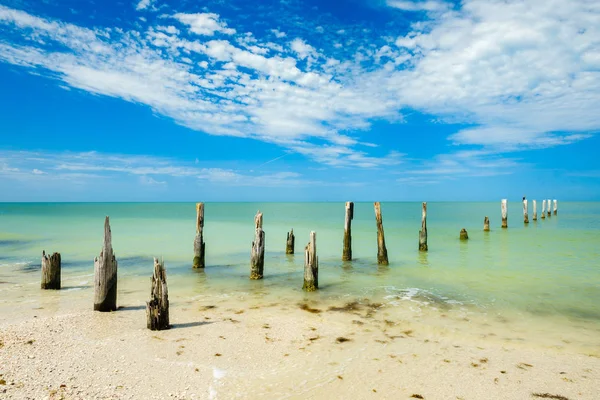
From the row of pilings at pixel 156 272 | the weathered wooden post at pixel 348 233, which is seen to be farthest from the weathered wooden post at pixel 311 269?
the weathered wooden post at pixel 348 233

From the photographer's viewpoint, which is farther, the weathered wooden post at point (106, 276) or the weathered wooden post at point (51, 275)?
the weathered wooden post at point (51, 275)

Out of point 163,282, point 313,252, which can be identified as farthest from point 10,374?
point 313,252

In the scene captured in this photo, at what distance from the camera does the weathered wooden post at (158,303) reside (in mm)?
7301

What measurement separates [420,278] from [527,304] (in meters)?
4.08

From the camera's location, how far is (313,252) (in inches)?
441

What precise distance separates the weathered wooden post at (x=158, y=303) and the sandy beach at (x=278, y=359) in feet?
0.85

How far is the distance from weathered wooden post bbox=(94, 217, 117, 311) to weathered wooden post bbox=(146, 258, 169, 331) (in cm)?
166

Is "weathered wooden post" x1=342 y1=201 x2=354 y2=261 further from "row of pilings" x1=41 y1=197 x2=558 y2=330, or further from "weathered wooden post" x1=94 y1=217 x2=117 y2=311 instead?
"weathered wooden post" x1=94 y1=217 x2=117 y2=311

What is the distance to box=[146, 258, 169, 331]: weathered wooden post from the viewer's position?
7301 mm

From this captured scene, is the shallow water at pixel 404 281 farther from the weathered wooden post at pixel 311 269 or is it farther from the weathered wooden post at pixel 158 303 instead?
the weathered wooden post at pixel 158 303

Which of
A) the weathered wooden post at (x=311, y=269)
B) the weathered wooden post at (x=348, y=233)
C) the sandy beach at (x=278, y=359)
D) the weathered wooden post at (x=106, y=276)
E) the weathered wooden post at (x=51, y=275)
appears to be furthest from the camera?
the weathered wooden post at (x=348, y=233)

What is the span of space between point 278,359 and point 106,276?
4.73 meters

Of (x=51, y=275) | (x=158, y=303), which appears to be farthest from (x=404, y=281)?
(x=51, y=275)

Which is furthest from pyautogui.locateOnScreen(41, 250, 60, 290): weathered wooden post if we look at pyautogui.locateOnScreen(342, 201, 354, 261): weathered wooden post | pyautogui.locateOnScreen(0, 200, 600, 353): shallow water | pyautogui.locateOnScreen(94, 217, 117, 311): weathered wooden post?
pyautogui.locateOnScreen(342, 201, 354, 261): weathered wooden post
